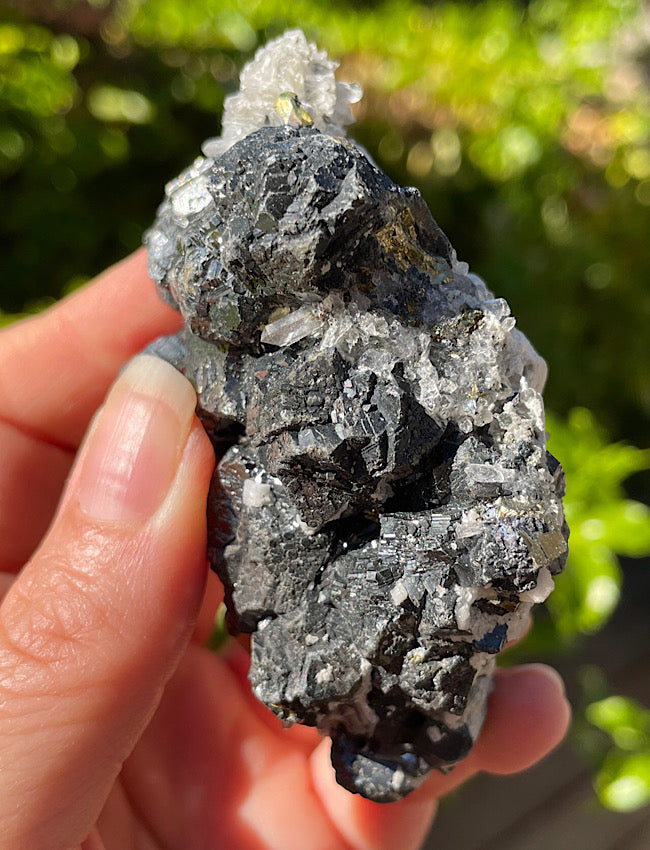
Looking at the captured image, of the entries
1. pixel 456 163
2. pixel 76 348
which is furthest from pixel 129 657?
pixel 456 163

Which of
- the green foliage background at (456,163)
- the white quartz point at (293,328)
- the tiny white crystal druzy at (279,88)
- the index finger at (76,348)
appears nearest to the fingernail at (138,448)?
the white quartz point at (293,328)

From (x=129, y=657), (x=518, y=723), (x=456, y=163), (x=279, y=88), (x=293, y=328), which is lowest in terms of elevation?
(x=518, y=723)

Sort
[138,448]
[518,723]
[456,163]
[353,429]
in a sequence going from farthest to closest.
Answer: [456,163] → [518,723] → [138,448] → [353,429]

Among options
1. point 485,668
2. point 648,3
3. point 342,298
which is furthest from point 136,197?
point 648,3

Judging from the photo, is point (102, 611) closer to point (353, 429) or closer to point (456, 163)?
point (353, 429)

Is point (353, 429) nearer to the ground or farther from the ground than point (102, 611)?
farther from the ground

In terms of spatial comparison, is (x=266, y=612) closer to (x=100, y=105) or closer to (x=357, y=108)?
(x=100, y=105)
